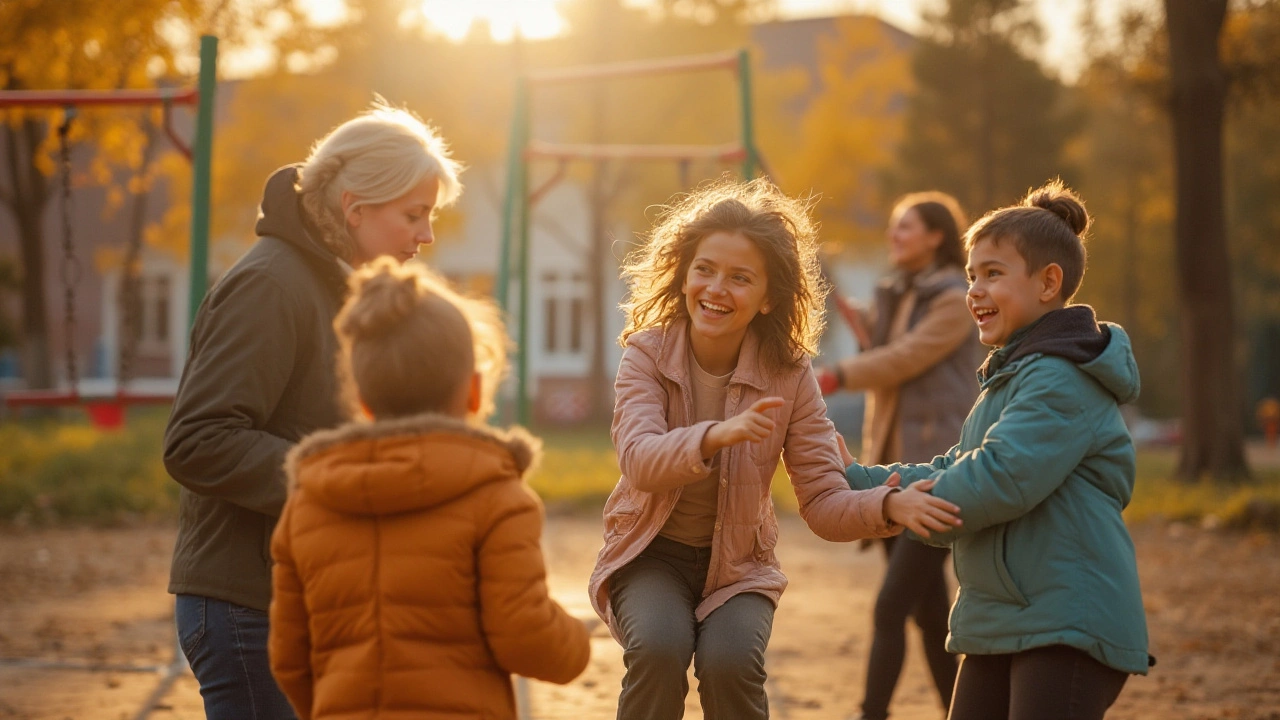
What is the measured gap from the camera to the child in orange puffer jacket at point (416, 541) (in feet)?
8.16

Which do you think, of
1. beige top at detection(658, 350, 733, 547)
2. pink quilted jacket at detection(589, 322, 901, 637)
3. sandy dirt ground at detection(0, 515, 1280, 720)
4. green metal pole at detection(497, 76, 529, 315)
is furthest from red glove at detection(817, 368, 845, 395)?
green metal pole at detection(497, 76, 529, 315)

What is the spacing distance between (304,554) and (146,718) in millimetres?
3515

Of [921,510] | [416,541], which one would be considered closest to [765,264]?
[921,510]

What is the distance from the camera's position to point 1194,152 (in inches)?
581

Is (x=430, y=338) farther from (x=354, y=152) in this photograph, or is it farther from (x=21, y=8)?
(x=21, y=8)

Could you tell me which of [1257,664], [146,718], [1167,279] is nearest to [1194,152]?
[1257,664]

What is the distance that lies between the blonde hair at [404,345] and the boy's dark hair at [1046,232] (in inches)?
54.3

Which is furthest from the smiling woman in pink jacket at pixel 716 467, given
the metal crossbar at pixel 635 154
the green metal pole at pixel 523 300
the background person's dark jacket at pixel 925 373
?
the green metal pole at pixel 523 300

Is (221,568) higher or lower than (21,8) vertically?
lower

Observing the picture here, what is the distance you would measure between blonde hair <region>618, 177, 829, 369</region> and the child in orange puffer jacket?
3.83ft

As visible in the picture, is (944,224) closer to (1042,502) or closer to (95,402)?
(1042,502)

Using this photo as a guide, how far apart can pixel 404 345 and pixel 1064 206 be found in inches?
66.9

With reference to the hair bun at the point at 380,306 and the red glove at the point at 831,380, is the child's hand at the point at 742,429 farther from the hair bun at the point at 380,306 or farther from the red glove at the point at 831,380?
the red glove at the point at 831,380

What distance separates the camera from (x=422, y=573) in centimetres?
250
